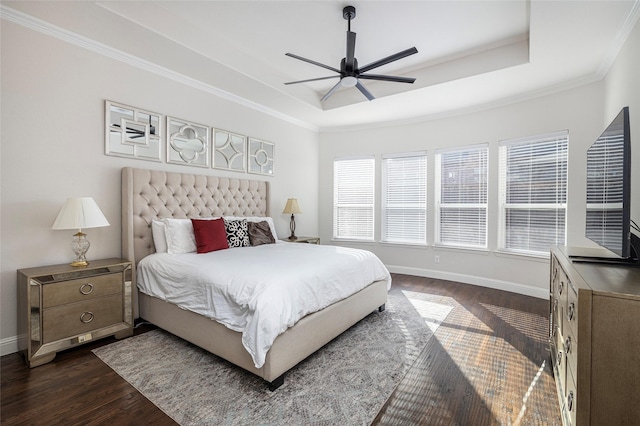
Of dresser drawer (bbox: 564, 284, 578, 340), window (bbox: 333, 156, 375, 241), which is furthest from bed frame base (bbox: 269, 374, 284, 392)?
window (bbox: 333, 156, 375, 241)

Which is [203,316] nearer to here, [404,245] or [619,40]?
[404,245]

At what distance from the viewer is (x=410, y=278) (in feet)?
16.4

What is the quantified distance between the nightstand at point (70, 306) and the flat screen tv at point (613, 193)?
12.3 feet

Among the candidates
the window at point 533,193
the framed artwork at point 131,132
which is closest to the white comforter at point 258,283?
the framed artwork at point 131,132

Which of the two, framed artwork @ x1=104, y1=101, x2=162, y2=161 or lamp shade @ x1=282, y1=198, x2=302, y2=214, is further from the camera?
lamp shade @ x1=282, y1=198, x2=302, y2=214

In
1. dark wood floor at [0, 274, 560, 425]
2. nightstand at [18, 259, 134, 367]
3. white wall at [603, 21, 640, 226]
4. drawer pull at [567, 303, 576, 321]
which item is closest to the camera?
drawer pull at [567, 303, 576, 321]

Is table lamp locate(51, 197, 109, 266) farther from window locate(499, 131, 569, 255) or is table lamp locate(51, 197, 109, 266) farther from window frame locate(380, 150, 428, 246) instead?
window locate(499, 131, 569, 255)

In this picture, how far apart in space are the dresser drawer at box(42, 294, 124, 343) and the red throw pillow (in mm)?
875

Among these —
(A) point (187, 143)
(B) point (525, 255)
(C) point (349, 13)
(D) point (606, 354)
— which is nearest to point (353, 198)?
(B) point (525, 255)

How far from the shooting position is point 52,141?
266 centimetres

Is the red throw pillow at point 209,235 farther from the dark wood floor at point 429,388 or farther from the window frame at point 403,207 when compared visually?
the window frame at point 403,207

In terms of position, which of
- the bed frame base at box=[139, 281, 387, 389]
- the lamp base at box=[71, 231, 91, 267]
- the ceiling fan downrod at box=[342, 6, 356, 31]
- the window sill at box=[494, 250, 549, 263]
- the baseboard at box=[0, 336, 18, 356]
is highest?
the ceiling fan downrod at box=[342, 6, 356, 31]

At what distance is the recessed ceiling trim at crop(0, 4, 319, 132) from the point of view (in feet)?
8.07

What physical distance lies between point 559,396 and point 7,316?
423 centimetres
